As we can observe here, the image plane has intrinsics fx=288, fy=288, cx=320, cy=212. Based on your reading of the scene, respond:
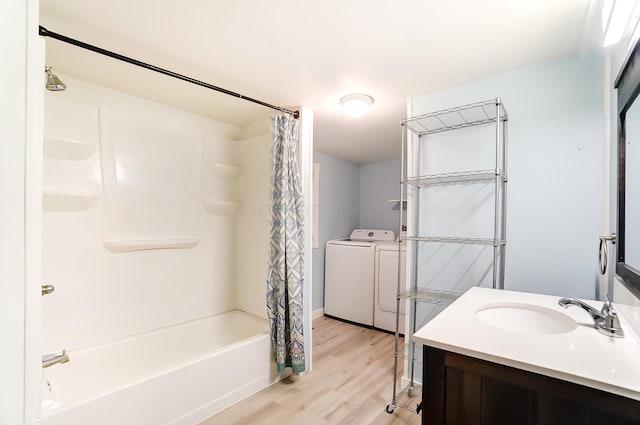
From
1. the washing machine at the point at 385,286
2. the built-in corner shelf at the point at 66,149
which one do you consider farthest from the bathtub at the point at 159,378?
the washing machine at the point at 385,286

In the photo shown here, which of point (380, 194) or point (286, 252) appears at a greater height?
point (380, 194)

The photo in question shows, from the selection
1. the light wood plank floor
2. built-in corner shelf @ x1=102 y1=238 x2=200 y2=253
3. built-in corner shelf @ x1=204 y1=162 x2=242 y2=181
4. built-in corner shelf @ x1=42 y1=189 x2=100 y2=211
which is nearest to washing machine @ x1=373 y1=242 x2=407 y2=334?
the light wood plank floor

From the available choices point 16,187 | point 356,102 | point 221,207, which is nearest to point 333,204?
point 221,207

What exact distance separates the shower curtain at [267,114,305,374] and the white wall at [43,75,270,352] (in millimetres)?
385

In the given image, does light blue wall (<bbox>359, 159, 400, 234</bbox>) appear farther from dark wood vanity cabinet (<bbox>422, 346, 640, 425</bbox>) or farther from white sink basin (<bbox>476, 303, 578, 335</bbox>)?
dark wood vanity cabinet (<bbox>422, 346, 640, 425</bbox>)

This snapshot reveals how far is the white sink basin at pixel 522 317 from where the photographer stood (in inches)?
46.8

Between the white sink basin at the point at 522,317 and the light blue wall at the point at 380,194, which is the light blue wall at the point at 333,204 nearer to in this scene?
→ the light blue wall at the point at 380,194

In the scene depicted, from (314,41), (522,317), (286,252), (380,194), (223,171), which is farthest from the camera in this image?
(380,194)

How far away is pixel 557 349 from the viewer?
2.76 ft

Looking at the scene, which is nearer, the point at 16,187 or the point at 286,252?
the point at 16,187

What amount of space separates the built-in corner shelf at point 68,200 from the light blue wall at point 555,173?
269 cm

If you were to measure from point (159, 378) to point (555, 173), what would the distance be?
250 cm

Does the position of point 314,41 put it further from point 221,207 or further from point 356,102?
point 221,207

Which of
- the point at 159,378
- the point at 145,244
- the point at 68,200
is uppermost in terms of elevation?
the point at 68,200
